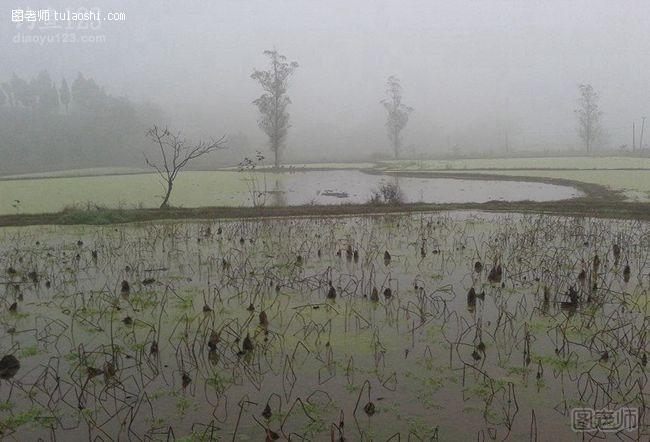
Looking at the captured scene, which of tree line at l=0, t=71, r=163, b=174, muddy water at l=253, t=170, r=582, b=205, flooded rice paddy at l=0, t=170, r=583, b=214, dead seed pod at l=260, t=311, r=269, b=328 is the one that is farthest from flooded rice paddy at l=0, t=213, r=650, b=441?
tree line at l=0, t=71, r=163, b=174

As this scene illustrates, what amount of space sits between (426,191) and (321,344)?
59.6 feet

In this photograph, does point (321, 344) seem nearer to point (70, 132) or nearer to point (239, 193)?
point (239, 193)

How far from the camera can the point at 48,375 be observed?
3996 millimetres

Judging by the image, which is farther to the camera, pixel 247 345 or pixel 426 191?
pixel 426 191

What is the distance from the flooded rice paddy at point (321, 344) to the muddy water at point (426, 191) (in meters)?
10.1

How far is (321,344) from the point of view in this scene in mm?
4535

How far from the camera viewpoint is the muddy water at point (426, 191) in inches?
732

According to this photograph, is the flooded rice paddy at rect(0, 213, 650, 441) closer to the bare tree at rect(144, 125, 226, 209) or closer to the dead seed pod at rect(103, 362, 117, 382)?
the dead seed pod at rect(103, 362, 117, 382)

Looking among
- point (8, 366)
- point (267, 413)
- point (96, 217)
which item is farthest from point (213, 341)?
point (96, 217)

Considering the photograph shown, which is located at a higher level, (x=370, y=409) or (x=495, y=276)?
(x=495, y=276)

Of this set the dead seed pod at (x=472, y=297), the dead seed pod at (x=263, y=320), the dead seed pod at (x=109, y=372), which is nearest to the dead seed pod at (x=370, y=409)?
the dead seed pod at (x=263, y=320)

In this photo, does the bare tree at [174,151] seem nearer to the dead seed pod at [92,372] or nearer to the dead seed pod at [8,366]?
the dead seed pod at [8,366]

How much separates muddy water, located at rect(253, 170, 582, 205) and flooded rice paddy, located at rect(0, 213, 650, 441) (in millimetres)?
10129

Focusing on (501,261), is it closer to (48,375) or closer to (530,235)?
(530,235)
